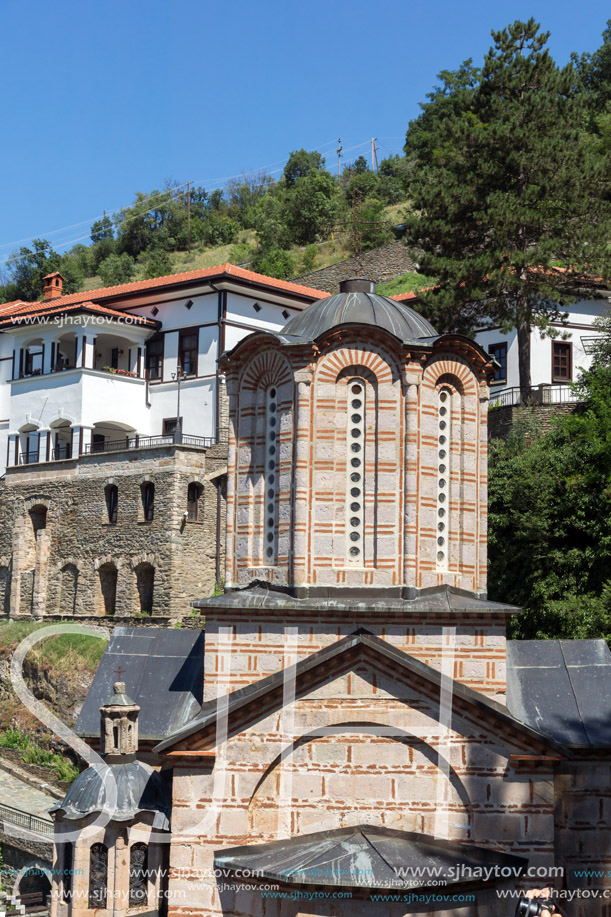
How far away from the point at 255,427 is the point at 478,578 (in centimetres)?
323

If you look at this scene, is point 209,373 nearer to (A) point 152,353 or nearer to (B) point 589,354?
(A) point 152,353

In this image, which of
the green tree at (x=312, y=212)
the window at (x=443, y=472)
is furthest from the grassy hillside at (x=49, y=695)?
the green tree at (x=312, y=212)

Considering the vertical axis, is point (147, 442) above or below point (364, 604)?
above

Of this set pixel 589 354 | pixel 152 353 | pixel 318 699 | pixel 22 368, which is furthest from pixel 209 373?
pixel 318 699

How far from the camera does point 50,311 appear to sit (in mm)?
39906

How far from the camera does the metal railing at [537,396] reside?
30341mm

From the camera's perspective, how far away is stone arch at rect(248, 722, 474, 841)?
11039mm

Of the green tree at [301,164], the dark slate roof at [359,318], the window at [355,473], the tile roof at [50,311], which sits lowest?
the window at [355,473]

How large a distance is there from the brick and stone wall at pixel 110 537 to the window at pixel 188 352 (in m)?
3.79

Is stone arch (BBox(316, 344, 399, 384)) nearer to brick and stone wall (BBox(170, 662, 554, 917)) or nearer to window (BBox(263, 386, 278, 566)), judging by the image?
window (BBox(263, 386, 278, 566))

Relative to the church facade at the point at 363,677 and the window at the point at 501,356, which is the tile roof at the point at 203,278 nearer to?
the window at the point at 501,356

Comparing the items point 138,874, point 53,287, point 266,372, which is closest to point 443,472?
point 266,372

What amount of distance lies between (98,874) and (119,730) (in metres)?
1.53

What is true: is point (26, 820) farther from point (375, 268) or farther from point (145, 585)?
point (375, 268)
